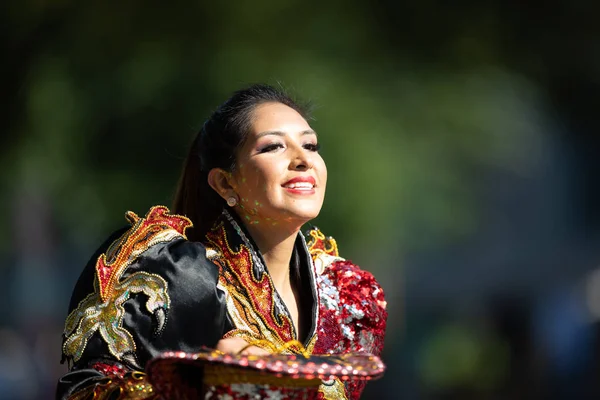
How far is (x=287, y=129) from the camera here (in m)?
3.37

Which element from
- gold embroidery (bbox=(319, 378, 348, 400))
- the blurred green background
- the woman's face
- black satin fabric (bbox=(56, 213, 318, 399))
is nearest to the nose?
the woman's face

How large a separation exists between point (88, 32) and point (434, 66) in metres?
3.40

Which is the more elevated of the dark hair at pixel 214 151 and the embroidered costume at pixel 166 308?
the dark hair at pixel 214 151

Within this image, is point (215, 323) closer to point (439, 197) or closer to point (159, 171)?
point (159, 171)

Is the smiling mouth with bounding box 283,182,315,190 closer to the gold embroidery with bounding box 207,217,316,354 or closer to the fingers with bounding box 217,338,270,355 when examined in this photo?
the gold embroidery with bounding box 207,217,316,354

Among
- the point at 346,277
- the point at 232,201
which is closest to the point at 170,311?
the point at 232,201

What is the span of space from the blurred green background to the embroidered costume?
5.44 meters

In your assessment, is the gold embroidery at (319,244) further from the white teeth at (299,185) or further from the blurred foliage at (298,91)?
the blurred foliage at (298,91)

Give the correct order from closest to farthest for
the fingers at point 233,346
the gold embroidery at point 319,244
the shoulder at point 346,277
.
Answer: the fingers at point 233,346 → the shoulder at point 346,277 → the gold embroidery at point 319,244

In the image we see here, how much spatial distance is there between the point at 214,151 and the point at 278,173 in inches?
10.8

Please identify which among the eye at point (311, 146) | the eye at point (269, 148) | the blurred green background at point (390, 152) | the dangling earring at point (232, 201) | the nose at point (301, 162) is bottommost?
the dangling earring at point (232, 201)

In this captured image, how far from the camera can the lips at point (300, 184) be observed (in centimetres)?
327

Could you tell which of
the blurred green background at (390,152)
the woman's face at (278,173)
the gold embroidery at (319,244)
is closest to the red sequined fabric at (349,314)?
the gold embroidery at (319,244)

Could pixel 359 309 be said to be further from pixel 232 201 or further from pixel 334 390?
pixel 232 201
